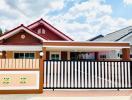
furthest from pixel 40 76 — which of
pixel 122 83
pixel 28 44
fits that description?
pixel 28 44

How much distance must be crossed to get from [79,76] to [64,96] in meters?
1.92

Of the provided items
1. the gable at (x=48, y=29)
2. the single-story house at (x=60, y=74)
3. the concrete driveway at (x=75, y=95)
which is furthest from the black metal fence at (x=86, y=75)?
the gable at (x=48, y=29)

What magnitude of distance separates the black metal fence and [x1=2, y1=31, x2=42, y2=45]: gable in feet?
39.3

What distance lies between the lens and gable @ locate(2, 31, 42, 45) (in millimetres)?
24703

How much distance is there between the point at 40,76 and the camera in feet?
40.7

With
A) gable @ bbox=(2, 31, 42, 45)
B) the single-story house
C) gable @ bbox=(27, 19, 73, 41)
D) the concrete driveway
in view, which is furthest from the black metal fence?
gable @ bbox=(27, 19, 73, 41)

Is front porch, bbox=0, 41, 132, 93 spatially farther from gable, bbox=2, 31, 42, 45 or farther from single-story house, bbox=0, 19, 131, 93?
gable, bbox=2, 31, 42, 45

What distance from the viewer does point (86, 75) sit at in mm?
13023

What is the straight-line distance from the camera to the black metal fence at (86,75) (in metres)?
13.0

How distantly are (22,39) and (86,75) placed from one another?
1322cm

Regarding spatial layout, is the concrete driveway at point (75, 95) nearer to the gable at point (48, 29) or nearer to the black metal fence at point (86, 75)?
the black metal fence at point (86, 75)

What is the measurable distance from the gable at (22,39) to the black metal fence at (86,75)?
1199 centimetres

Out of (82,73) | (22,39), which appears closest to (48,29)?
(22,39)

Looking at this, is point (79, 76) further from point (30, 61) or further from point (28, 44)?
point (28, 44)
